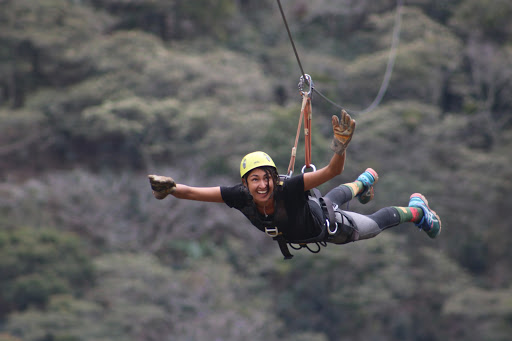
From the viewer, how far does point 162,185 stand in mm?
3457

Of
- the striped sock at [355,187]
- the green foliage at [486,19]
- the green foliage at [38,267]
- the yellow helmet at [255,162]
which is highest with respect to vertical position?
the green foliage at [486,19]

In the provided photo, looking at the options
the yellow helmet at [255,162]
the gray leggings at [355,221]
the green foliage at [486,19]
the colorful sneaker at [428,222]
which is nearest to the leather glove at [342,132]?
the yellow helmet at [255,162]

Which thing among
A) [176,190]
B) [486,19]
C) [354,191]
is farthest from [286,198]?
[486,19]

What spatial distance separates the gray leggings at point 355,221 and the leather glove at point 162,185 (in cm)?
99

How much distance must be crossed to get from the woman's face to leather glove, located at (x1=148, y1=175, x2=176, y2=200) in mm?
396

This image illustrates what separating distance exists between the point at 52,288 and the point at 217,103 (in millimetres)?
4855

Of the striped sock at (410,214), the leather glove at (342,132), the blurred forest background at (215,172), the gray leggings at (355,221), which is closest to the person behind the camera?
the leather glove at (342,132)

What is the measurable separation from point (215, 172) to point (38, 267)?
3.84 m

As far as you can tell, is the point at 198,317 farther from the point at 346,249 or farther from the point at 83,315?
the point at 346,249

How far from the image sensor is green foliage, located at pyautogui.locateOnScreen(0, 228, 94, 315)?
13.0m

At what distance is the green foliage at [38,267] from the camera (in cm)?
1302

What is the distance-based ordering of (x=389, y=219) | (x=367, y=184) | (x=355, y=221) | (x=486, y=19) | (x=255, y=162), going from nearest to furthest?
1. (x=255, y=162)
2. (x=355, y=221)
3. (x=389, y=219)
4. (x=367, y=184)
5. (x=486, y=19)

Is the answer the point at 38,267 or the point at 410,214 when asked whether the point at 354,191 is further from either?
the point at 38,267

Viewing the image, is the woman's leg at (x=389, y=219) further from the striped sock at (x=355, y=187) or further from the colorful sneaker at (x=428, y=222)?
the striped sock at (x=355, y=187)
